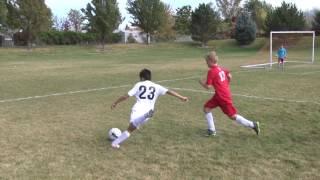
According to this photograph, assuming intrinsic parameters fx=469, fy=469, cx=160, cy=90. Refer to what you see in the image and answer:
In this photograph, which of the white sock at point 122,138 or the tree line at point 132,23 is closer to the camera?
the white sock at point 122,138

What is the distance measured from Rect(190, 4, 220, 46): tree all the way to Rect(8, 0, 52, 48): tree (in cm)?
2081

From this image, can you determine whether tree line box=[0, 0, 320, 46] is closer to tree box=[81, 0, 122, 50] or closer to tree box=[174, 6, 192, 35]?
tree box=[81, 0, 122, 50]

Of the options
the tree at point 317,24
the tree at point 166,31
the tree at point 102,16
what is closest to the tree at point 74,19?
the tree at point 166,31

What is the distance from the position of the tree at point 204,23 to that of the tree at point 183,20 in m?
5.71

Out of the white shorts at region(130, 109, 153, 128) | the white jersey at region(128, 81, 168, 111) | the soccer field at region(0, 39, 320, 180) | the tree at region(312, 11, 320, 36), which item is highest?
the tree at region(312, 11, 320, 36)

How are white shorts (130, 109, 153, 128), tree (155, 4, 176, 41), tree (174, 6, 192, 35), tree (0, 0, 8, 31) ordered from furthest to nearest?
tree (174, 6, 192, 35)
tree (155, 4, 176, 41)
tree (0, 0, 8, 31)
white shorts (130, 109, 153, 128)

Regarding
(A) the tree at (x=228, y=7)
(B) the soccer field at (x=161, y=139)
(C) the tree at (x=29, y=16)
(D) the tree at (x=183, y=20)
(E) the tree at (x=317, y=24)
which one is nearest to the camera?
(B) the soccer field at (x=161, y=139)

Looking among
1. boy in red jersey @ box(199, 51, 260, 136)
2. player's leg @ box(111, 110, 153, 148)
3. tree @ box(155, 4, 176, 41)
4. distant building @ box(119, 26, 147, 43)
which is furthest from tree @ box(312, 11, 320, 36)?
player's leg @ box(111, 110, 153, 148)

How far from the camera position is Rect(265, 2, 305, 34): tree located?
5797cm

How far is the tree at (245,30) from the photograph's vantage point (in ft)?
190

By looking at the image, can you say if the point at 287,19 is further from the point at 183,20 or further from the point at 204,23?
the point at 183,20

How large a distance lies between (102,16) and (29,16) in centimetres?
896

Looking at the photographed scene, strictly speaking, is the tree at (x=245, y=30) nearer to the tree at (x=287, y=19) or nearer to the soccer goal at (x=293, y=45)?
the tree at (x=287, y=19)

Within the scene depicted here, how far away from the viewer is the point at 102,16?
54.3 meters
